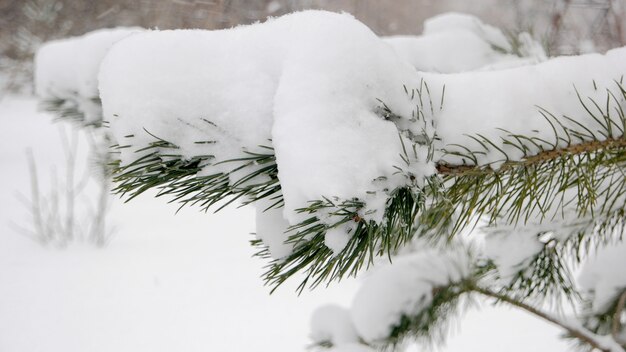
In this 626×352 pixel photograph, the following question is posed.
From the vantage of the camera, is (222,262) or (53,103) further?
(222,262)

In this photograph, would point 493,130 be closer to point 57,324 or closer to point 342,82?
point 342,82

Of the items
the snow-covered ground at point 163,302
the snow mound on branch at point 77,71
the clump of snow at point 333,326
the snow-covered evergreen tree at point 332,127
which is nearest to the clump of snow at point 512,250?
the snow-covered evergreen tree at point 332,127

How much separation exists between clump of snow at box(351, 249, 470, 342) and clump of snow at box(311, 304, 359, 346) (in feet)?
0.15

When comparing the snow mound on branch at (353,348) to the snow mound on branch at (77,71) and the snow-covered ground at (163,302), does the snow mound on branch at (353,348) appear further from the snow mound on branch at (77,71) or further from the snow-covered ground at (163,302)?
the snow-covered ground at (163,302)

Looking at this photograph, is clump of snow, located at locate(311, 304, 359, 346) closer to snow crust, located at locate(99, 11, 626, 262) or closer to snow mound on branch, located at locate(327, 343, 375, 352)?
snow mound on branch, located at locate(327, 343, 375, 352)

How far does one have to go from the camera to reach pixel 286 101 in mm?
455

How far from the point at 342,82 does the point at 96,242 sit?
14.5 ft

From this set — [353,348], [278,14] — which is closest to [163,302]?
[278,14]

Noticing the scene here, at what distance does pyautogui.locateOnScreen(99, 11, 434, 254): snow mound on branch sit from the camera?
1.43ft

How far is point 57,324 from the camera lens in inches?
120

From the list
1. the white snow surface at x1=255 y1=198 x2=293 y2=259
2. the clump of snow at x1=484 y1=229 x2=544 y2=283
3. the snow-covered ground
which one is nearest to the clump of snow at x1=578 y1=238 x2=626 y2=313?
the clump of snow at x1=484 y1=229 x2=544 y2=283

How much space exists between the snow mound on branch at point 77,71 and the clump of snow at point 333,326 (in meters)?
0.75

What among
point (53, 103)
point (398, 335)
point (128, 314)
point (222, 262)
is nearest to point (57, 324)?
point (128, 314)

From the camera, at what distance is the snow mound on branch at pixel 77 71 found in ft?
3.63
